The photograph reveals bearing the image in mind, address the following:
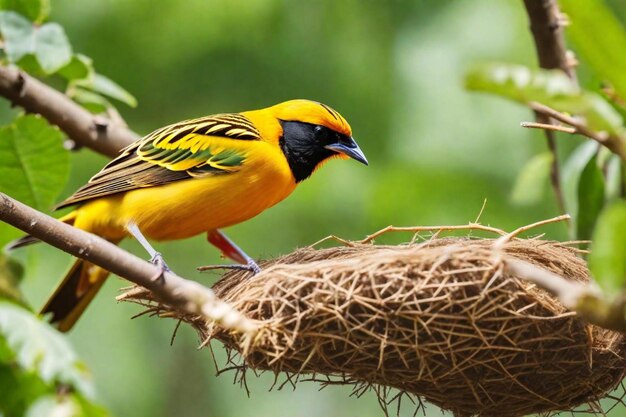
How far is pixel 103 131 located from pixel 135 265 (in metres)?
2.14

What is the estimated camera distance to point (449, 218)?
7.71m

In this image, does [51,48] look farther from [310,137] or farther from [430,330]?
[430,330]

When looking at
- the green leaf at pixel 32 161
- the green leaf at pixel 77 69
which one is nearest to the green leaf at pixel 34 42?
the green leaf at pixel 77 69

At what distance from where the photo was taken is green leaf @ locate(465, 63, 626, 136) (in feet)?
5.75

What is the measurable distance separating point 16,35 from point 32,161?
79 centimetres

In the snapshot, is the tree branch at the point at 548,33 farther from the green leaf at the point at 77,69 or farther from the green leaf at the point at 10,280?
the green leaf at the point at 10,280

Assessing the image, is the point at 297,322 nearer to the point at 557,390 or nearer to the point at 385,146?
the point at 557,390

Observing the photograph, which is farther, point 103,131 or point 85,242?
point 103,131

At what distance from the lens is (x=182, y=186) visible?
455cm

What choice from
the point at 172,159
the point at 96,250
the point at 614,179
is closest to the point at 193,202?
the point at 172,159

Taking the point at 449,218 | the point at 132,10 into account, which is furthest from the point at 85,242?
the point at 132,10

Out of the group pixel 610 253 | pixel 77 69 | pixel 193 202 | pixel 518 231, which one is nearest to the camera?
pixel 610 253

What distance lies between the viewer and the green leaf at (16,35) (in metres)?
4.15

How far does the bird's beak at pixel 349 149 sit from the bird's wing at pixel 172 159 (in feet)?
1.35
